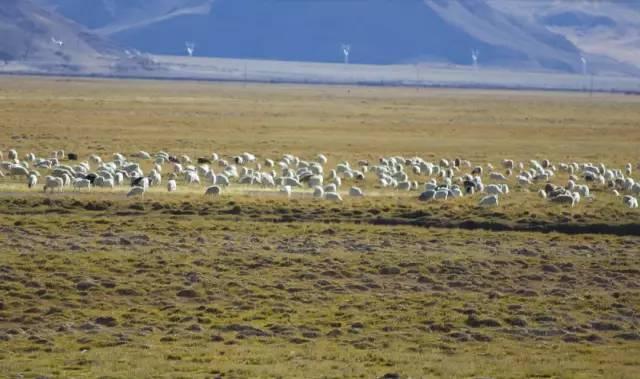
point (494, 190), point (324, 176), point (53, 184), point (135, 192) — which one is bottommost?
point (135, 192)

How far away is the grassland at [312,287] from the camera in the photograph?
18.0m

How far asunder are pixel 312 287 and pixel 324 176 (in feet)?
64.7

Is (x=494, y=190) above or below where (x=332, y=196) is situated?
above

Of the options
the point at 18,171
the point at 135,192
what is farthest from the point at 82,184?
the point at 18,171

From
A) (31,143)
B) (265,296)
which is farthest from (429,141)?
(265,296)

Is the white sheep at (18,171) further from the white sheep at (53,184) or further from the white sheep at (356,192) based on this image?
the white sheep at (356,192)

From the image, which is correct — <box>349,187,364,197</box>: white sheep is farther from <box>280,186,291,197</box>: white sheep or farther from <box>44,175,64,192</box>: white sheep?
<box>44,175,64,192</box>: white sheep

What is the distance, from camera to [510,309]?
2150cm

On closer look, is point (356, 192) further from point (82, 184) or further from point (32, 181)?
point (32, 181)

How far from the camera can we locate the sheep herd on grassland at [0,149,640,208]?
115ft

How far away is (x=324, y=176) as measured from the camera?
42.6m

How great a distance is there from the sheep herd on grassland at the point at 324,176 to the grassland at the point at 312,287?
3.44ft

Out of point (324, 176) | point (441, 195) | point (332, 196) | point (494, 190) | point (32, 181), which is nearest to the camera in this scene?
point (332, 196)

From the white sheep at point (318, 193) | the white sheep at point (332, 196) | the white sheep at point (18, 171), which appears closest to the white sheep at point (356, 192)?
the white sheep at point (318, 193)
